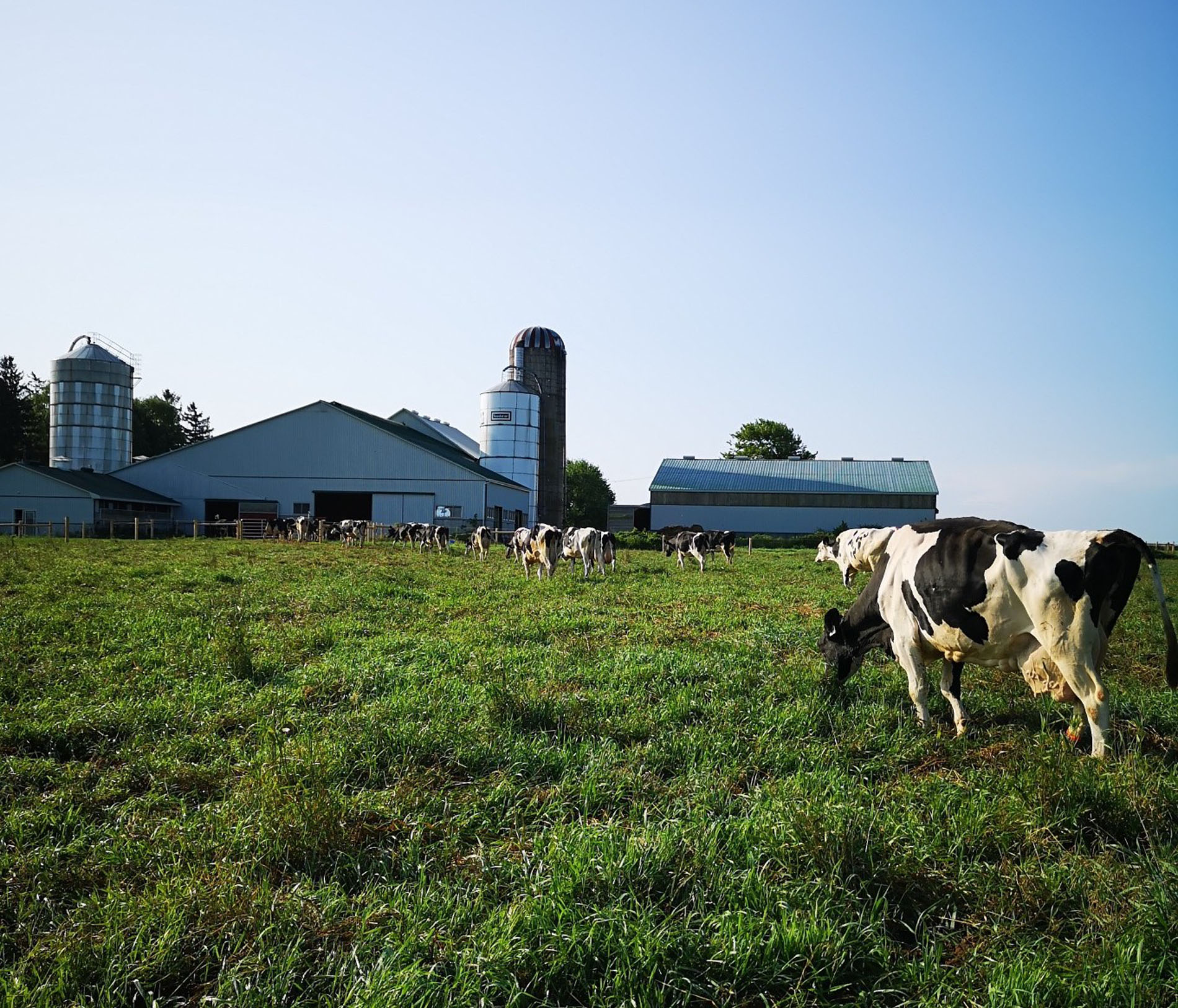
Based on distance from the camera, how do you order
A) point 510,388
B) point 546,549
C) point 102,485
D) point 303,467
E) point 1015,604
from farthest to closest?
1. point 510,388
2. point 303,467
3. point 102,485
4. point 546,549
5. point 1015,604

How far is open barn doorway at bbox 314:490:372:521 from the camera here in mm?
46031

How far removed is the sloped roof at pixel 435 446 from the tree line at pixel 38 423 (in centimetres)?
1911

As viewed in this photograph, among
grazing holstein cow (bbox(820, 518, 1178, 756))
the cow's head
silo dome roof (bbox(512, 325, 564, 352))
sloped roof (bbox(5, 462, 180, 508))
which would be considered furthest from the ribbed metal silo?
grazing holstein cow (bbox(820, 518, 1178, 756))

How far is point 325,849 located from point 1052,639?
4474 millimetres

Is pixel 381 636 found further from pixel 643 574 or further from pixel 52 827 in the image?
pixel 643 574

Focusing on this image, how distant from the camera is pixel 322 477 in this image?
45406 mm

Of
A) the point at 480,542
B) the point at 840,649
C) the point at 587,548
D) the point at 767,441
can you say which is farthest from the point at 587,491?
the point at 840,649

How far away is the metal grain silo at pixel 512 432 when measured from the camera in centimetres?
5169

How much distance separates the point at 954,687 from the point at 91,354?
58.3 metres

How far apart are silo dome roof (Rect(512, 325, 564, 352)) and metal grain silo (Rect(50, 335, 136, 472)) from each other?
84.1ft

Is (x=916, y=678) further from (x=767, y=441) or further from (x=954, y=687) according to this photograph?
(x=767, y=441)

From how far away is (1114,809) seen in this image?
13.1 ft

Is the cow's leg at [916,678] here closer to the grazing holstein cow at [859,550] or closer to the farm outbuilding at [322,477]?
the grazing holstein cow at [859,550]

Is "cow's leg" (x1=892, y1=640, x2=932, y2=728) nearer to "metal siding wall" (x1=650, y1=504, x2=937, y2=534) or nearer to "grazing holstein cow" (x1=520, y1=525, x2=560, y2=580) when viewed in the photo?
"grazing holstein cow" (x1=520, y1=525, x2=560, y2=580)
